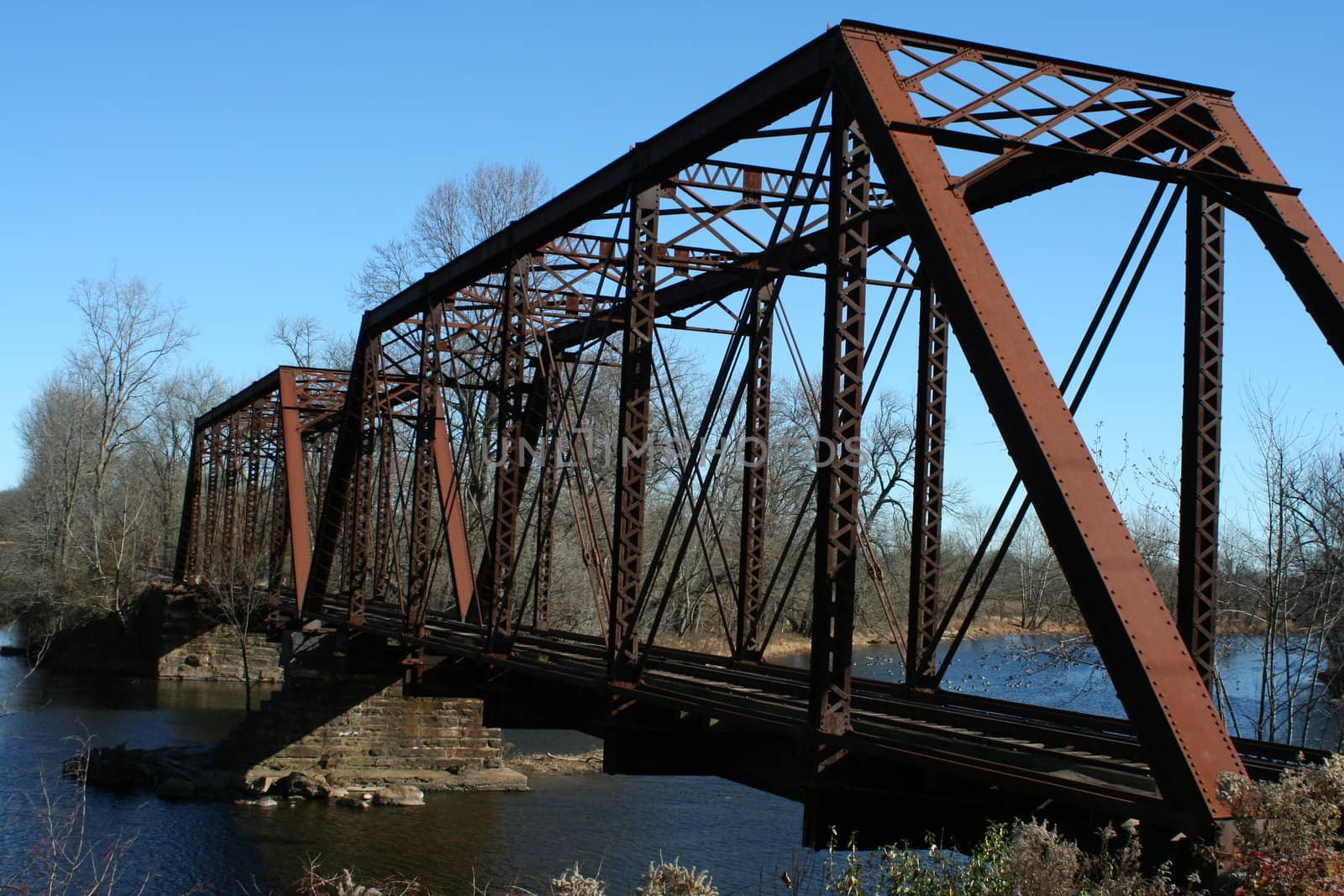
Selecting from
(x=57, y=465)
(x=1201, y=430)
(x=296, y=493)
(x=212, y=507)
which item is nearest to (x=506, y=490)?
(x=1201, y=430)

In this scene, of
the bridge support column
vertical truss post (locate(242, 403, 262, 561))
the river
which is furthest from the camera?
vertical truss post (locate(242, 403, 262, 561))

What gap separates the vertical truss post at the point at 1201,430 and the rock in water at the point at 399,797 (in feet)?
47.3

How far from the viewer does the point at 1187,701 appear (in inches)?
235

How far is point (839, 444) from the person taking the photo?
8406 mm

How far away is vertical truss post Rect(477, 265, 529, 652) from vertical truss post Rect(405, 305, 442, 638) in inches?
45.0

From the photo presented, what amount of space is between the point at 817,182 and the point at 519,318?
692 cm

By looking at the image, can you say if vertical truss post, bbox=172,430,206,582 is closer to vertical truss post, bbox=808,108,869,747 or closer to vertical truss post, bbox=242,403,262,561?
vertical truss post, bbox=242,403,262,561

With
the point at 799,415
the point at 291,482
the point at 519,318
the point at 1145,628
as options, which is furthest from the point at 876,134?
the point at 799,415

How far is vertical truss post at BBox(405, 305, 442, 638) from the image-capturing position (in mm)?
17266

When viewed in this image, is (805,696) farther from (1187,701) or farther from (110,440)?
(110,440)

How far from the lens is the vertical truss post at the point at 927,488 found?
1048cm

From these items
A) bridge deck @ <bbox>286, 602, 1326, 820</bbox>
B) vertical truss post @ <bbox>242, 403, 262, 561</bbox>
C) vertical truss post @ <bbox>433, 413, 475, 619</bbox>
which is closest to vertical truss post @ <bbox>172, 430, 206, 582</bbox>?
vertical truss post @ <bbox>242, 403, 262, 561</bbox>

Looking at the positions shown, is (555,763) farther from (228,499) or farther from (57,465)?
(57,465)

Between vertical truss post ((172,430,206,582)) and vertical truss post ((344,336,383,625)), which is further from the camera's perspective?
vertical truss post ((172,430,206,582))
